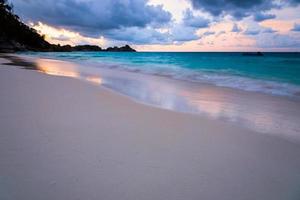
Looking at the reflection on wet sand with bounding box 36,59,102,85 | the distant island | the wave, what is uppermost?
the distant island

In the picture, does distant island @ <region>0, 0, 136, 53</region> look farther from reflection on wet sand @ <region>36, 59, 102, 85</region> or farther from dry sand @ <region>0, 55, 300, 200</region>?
dry sand @ <region>0, 55, 300, 200</region>

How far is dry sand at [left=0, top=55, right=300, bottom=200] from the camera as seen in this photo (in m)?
2.07

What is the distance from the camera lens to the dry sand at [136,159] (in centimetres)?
207

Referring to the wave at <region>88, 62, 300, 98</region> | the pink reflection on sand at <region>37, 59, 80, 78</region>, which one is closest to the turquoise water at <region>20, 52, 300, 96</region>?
the wave at <region>88, 62, 300, 98</region>

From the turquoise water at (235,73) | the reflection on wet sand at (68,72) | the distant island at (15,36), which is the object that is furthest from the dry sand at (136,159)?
the distant island at (15,36)

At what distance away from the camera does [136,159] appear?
2619mm

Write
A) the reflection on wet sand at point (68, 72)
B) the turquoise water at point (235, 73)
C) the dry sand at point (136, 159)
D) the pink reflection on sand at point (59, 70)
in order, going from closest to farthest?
the dry sand at point (136, 159)
the turquoise water at point (235, 73)
the reflection on wet sand at point (68, 72)
the pink reflection on sand at point (59, 70)

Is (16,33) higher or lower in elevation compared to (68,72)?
higher

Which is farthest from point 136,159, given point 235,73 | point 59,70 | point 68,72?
point 235,73

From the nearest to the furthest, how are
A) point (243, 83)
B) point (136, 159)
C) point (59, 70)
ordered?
point (136, 159)
point (243, 83)
point (59, 70)

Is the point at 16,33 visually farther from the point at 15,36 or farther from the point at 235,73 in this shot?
the point at 235,73

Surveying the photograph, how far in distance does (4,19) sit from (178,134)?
83.3 meters

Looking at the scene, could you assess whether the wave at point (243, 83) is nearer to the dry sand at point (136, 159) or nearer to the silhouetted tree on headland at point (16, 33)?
the dry sand at point (136, 159)

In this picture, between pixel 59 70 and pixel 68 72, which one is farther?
pixel 59 70
